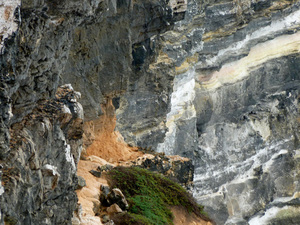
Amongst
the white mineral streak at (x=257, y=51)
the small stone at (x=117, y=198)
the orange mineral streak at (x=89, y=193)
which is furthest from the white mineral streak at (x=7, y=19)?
the white mineral streak at (x=257, y=51)

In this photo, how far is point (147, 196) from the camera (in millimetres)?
14125

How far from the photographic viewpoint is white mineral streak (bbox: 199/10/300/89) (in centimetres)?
3559

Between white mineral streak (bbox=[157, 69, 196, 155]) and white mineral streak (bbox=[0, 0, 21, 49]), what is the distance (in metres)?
23.3

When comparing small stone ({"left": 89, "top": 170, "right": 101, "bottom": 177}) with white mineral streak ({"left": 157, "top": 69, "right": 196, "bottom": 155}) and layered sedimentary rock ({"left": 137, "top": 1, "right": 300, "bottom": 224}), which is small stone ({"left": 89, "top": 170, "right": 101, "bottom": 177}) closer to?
white mineral streak ({"left": 157, "top": 69, "right": 196, "bottom": 155})

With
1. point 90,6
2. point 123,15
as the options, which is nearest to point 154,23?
point 123,15

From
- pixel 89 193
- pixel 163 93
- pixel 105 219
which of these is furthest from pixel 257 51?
pixel 105 219

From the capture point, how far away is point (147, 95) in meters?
23.5

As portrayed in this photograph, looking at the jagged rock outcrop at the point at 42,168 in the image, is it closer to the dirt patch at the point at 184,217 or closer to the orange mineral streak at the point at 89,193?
the orange mineral streak at the point at 89,193

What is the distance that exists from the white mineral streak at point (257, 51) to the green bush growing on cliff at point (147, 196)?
19.8 meters

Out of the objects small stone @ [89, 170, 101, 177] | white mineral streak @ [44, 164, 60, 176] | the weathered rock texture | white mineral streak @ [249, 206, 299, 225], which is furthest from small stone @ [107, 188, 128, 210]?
white mineral streak @ [249, 206, 299, 225]

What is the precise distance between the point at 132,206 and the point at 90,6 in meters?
6.08

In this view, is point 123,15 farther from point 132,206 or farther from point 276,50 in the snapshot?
point 276,50

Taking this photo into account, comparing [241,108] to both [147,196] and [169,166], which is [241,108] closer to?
[169,166]

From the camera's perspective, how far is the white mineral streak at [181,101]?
1183 inches
